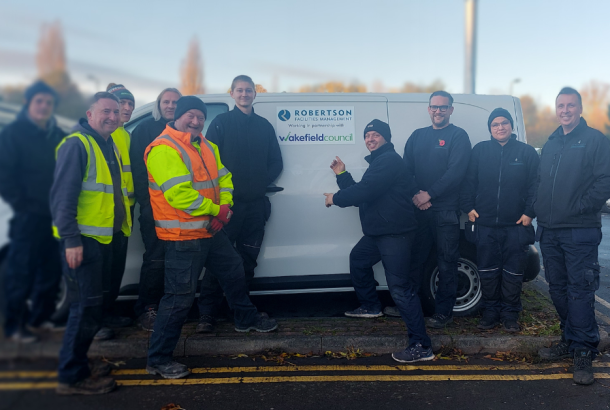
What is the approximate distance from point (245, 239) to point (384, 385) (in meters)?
1.64

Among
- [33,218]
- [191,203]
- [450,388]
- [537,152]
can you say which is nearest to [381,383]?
[450,388]

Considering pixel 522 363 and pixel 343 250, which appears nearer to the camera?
pixel 522 363

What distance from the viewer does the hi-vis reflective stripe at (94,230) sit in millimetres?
1001

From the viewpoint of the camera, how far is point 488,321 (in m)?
4.07

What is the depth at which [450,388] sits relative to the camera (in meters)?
3.04

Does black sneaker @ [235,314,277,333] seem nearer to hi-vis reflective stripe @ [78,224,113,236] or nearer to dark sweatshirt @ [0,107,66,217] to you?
hi-vis reflective stripe @ [78,224,113,236]

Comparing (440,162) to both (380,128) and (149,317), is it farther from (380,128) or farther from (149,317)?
(149,317)

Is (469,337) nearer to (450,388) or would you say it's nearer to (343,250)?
(450,388)

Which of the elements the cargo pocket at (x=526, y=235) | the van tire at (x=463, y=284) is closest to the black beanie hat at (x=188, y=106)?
the van tire at (x=463, y=284)

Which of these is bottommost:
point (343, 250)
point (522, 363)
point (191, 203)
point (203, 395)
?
point (522, 363)

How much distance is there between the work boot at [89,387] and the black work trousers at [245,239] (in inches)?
104

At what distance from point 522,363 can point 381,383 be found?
1.26m

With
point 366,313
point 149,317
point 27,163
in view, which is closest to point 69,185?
point 27,163

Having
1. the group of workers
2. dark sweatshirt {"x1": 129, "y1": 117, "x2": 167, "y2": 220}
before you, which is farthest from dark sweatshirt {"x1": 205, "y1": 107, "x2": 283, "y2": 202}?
dark sweatshirt {"x1": 129, "y1": 117, "x2": 167, "y2": 220}
